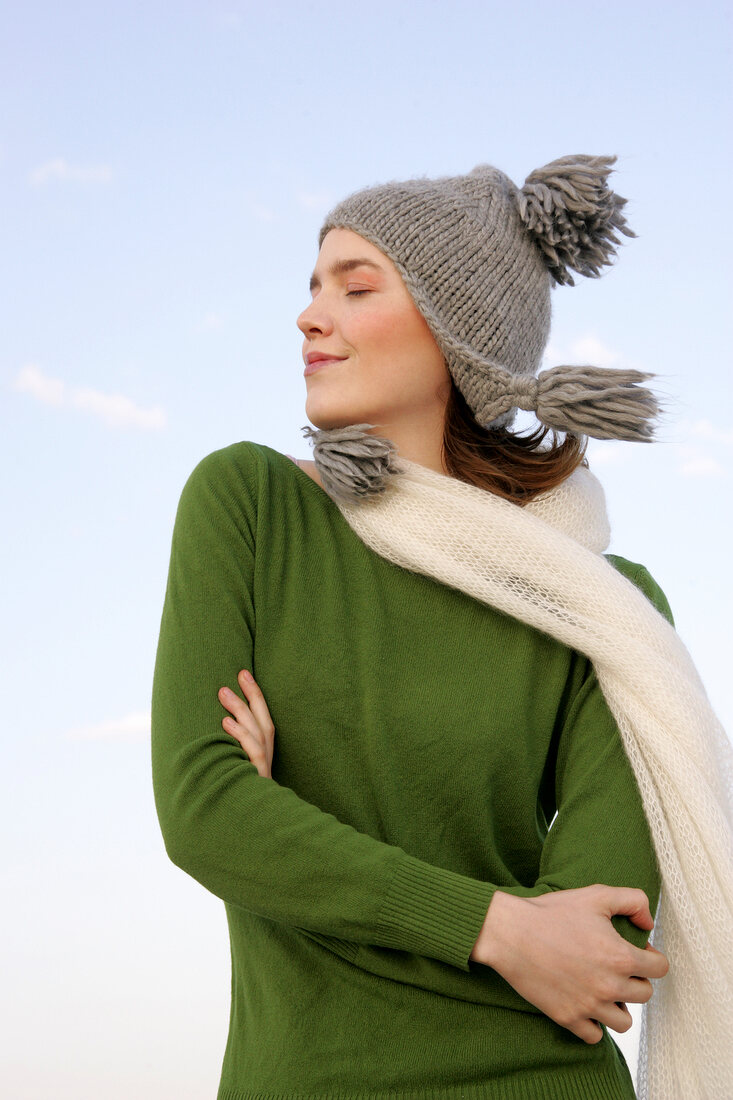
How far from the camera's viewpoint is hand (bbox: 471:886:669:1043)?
5.55ft

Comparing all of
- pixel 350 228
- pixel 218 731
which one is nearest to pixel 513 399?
pixel 350 228

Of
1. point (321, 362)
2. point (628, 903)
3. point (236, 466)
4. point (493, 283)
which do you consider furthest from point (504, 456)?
point (628, 903)

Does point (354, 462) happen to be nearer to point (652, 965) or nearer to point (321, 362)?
point (321, 362)

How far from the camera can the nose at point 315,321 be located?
217 cm

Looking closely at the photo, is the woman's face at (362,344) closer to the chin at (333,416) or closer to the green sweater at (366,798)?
the chin at (333,416)

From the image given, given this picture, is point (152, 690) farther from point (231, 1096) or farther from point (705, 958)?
point (705, 958)

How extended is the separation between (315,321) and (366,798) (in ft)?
2.99

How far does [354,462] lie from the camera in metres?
2.13

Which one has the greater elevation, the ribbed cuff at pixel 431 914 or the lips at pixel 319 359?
the lips at pixel 319 359

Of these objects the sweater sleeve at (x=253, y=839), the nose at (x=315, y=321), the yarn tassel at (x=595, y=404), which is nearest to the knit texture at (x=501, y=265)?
the yarn tassel at (x=595, y=404)

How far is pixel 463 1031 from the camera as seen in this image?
71.4 inches

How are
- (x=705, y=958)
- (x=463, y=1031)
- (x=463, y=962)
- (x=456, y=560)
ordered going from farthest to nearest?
(x=456, y=560) < (x=705, y=958) < (x=463, y=1031) < (x=463, y=962)

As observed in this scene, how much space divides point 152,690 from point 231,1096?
698 mm

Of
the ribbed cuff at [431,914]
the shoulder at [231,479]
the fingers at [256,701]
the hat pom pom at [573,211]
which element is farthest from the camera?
the hat pom pom at [573,211]
